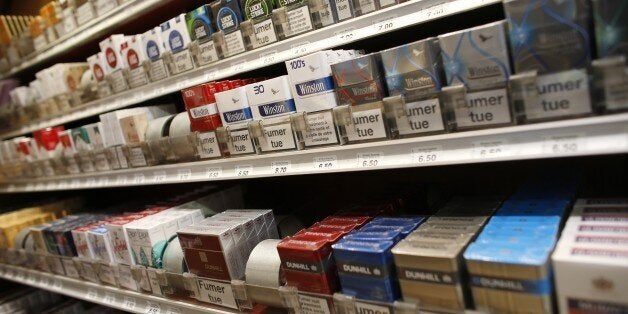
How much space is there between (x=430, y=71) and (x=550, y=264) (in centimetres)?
50

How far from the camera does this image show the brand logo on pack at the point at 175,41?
1.63 meters

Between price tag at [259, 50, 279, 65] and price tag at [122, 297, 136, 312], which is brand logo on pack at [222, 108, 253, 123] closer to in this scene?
price tag at [259, 50, 279, 65]

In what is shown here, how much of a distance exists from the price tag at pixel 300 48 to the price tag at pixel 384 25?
0.23 m

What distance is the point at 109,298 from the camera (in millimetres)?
1896

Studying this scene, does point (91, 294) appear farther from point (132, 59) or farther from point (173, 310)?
point (132, 59)

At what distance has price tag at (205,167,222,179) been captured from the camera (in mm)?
1531

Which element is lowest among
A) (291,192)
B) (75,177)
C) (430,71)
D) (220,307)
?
(220,307)

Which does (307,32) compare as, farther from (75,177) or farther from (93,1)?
(75,177)

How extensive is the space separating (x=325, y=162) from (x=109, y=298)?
1.33m

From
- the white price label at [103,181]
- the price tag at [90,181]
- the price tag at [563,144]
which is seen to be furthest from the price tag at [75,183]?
the price tag at [563,144]

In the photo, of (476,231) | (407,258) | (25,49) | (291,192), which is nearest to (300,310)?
(407,258)

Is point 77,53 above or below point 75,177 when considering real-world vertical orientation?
above

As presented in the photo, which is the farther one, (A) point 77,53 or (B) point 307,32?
(A) point 77,53

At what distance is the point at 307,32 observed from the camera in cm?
126
